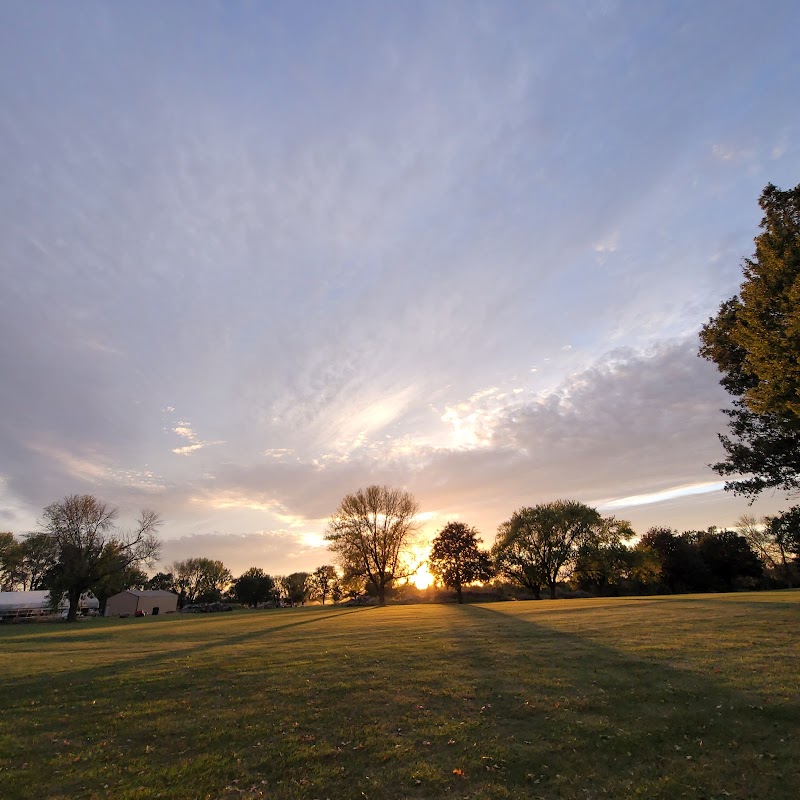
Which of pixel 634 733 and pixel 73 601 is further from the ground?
pixel 634 733

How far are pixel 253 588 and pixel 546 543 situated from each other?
78.2 m

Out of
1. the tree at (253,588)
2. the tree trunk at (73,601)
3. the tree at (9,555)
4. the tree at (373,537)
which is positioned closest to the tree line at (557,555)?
the tree at (373,537)

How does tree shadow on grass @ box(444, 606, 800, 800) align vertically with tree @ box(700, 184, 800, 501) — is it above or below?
below

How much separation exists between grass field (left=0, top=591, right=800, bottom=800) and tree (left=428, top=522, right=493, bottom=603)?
69.2 meters

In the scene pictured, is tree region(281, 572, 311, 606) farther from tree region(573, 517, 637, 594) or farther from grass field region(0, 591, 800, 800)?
grass field region(0, 591, 800, 800)

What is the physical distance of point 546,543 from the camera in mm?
81750

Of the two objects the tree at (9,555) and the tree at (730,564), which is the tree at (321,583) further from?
the tree at (730,564)

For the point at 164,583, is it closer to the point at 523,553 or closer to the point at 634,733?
the point at 523,553

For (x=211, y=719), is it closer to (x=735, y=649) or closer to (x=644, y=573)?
(x=735, y=649)

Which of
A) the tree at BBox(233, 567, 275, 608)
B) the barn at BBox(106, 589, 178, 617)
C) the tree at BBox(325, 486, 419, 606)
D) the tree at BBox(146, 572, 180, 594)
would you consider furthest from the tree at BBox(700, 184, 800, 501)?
the tree at BBox(146, 572, 180, 594)

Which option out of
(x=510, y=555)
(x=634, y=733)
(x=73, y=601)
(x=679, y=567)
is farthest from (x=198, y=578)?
(x=634, y=733)

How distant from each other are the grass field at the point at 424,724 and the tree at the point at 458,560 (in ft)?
227

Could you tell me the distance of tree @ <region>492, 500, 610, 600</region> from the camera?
8050cm

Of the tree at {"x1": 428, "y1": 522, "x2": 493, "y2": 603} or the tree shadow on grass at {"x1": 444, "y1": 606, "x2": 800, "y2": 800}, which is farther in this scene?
the tree at {"x1": 428, "y1": 522, "x2": 493, "y2": 603}
